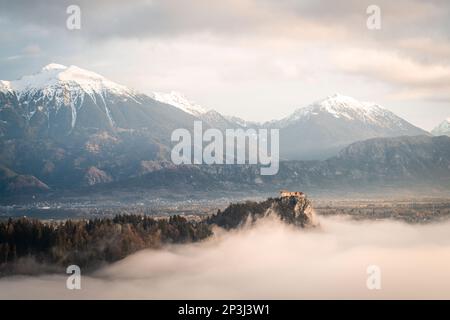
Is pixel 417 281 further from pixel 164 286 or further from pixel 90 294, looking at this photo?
pixel 90 294
